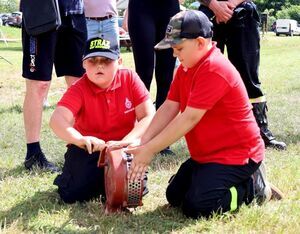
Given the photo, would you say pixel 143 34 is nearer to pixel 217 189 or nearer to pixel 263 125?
pixel 263 125

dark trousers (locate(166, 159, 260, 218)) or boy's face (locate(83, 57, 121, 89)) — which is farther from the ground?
boy's face (locate(83, 57, 121, 89))

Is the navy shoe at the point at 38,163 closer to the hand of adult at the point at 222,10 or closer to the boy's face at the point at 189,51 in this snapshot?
the boy's face at the point at 189,51

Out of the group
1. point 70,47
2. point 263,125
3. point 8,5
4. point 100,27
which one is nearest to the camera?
point 70,47

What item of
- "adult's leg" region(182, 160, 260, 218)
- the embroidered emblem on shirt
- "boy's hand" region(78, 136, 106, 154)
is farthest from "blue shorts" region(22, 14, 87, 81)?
"adult's leg" region(182, 160, 260, 218)

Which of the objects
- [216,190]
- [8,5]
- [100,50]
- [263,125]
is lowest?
[8,5]

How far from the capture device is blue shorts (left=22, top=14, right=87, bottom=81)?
3.62 m

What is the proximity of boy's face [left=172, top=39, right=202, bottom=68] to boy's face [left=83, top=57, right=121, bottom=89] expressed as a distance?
44 cm

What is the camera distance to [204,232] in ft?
8.65

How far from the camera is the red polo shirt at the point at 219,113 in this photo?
275cm

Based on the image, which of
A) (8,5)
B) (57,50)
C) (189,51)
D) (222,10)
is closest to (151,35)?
(222,10)

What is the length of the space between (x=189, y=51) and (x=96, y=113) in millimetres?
697

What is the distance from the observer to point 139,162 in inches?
111

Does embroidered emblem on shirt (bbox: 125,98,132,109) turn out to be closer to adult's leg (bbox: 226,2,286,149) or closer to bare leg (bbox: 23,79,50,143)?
bare leg (bbox: 23,79,50,143)

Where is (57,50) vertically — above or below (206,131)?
above
